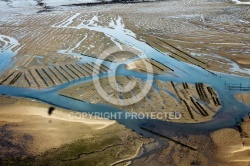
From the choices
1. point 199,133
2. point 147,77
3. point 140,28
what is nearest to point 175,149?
point 199,133

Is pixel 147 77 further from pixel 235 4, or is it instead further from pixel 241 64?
pixel 235 4

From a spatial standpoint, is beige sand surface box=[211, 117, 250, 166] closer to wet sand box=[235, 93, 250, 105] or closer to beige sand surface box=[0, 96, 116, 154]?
wet sand box=[235, 93, 250, 105]

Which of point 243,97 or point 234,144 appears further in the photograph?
point 243,97

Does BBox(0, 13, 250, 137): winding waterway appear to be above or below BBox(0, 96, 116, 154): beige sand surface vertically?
above

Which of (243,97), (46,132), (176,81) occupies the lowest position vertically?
(46,132)

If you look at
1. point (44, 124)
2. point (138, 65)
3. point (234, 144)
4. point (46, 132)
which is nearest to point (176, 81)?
point (138, 65)

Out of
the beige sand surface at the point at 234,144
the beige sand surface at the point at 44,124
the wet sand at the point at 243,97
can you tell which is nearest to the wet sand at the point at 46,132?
Result: the beige sand surface at the point at 44,124

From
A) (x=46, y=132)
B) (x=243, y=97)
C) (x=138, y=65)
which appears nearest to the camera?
(x=46, y=132)

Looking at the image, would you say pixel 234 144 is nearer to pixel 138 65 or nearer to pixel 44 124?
pixel 44 124

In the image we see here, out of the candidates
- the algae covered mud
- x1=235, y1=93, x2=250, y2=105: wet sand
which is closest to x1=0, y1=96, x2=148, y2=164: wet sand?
the algae covered mud

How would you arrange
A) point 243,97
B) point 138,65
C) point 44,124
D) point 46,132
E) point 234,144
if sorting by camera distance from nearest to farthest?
1. point 234,144
2. point 46,132
3. point 44,124
4. point 243,97
5. point 138,65

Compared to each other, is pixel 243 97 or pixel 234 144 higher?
pixel 243 97
